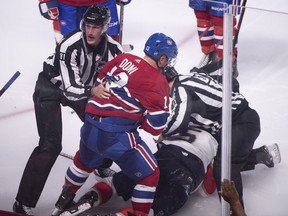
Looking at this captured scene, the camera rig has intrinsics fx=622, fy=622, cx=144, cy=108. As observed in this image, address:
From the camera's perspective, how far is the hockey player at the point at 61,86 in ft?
8.83

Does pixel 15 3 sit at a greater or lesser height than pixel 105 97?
greater

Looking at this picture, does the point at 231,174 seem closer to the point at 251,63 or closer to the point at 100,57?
the point at 251,63

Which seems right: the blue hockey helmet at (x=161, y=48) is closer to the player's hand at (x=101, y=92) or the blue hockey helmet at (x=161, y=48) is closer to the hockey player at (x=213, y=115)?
the hockey player at (x=213, y=115)

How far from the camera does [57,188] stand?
2.88 m

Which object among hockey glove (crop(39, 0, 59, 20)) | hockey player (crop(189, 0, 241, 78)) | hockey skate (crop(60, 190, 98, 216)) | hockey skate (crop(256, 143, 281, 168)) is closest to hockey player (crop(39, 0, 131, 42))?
hockey glove (crop(39, 0, 59, 20))

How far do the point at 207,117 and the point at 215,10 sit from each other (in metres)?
0.47

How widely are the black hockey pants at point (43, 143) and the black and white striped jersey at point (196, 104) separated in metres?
0.50

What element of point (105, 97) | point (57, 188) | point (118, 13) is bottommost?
point (57, 188)

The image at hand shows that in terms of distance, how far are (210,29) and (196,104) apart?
0.34 meters

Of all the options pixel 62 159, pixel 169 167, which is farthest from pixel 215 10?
pixel 62 159

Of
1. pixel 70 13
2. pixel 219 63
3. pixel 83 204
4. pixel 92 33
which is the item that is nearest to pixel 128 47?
pixel 92 33

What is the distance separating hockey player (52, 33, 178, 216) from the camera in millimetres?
2607

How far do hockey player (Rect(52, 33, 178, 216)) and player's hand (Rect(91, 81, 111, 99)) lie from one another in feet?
0.05

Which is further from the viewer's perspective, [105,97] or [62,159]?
[62,159]
